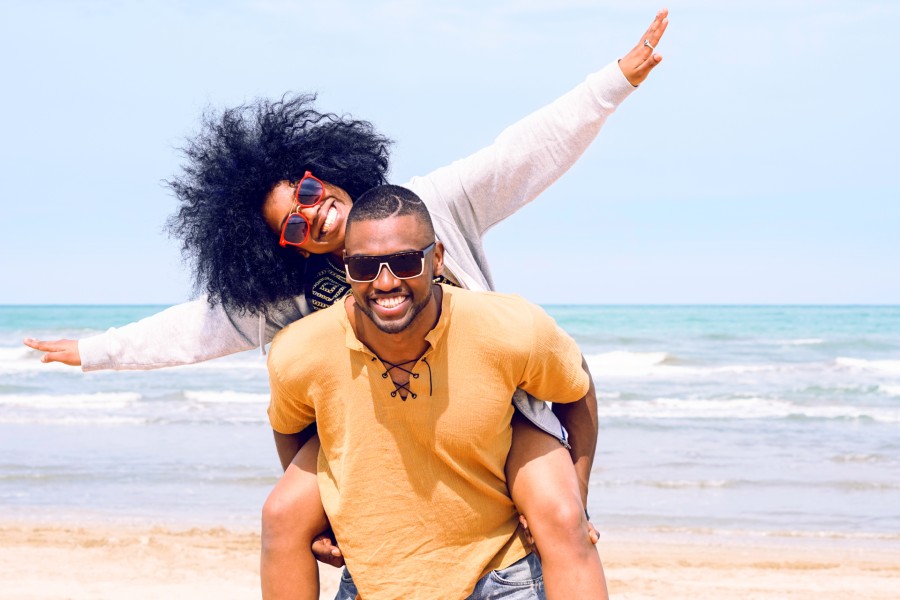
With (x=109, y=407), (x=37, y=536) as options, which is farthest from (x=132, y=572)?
(x=109, y=407)

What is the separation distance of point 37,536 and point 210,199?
4.75m

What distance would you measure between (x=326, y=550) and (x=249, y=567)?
143 inches

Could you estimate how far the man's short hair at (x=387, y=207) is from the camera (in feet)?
9.27

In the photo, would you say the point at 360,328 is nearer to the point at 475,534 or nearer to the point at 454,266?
the point at 454,266

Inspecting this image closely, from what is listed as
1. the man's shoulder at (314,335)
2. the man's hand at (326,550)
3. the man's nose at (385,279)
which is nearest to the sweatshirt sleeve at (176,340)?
the man's shoulder at (314,335)

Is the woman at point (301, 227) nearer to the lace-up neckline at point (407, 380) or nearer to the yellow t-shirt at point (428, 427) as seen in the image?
the yellow t-shirt at point (428, 427)

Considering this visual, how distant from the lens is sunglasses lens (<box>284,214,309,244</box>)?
3121 millimetres

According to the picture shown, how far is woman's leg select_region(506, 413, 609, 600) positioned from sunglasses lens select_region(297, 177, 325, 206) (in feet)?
3.33

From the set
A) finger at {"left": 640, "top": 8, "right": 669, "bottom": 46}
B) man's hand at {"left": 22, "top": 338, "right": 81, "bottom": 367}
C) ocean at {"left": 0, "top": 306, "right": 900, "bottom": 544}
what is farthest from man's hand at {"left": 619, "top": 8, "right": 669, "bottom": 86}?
ocean at {"left": 0, "top": 306, "right": 900, "bottom": 544}

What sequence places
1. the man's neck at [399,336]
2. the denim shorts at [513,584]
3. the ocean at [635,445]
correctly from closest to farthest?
the man's neck at [399,336], the denim shorts at [513,584], the ocean at [635,445]

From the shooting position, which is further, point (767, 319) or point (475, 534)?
point (767, 319)

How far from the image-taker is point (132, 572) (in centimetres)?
641

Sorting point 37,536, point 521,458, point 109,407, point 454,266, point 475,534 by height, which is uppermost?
point 454,266

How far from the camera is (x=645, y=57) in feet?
10.4
